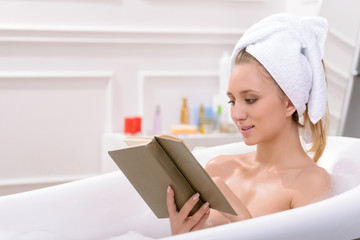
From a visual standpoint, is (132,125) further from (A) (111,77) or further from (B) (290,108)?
(B) (290,108)

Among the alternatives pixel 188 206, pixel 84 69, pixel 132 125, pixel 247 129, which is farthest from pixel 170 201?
pixel 84 69

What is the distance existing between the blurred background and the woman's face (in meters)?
1.40

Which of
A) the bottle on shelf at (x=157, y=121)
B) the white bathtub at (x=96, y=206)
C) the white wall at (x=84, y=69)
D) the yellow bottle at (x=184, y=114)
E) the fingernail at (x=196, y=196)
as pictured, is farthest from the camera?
the yellow bottle at (x=184, y=114)

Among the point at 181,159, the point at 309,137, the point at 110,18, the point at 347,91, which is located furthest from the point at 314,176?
the point at 110,18

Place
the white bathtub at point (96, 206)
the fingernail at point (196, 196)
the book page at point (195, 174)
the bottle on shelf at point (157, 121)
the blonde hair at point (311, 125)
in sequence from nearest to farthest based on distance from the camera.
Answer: the book page at point (195, 174) → the fingernail at point (196, 196) → the blonde hair at point (311, 125) → the white bathtub at point (96, 206) → the bottle on shelf at point (157, 121)

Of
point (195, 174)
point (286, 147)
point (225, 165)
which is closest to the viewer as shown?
point (195, 174)

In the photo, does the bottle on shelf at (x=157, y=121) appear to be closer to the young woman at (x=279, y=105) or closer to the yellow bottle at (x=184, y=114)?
the yellow bottle at (x=184, y=114)

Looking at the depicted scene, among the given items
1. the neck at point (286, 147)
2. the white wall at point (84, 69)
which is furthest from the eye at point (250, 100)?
the white wall at point (84, 69)

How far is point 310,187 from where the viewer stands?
1447 mm

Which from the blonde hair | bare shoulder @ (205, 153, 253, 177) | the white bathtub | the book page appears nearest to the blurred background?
the white bathtub

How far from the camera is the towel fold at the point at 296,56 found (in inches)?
56.7

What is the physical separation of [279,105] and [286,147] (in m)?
0.14

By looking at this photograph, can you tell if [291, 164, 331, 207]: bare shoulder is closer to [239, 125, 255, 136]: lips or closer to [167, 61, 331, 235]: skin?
[167, 61, 331, 235]: skin

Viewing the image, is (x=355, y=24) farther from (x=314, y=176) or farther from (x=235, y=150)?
(x=314, y=176)
